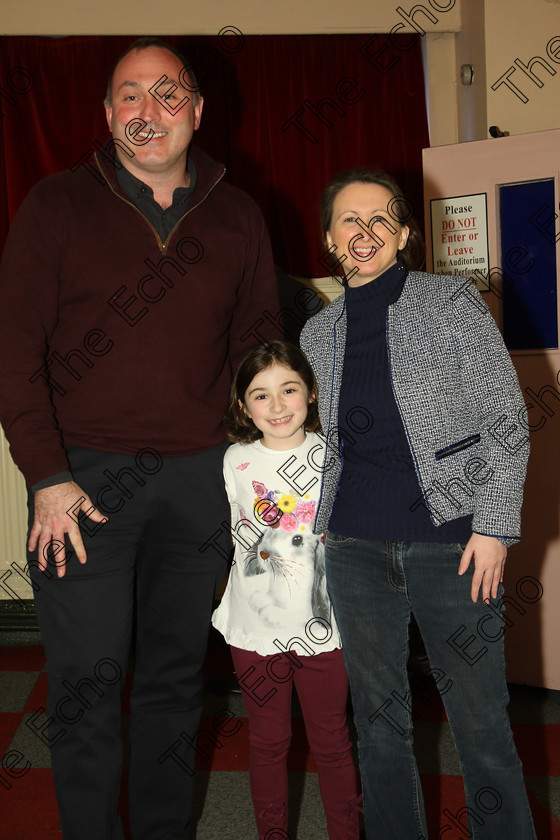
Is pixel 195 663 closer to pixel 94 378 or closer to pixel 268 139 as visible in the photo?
pixel 94 378

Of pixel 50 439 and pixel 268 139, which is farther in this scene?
pixel 268 139

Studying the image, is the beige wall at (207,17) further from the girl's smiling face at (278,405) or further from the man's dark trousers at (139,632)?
the man's dark trousers at (139,632)

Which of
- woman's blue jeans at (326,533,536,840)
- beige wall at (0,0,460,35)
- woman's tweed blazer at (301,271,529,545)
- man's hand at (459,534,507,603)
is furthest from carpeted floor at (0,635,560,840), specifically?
beige wall at (0,0,460,35)

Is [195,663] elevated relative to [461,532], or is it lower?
lower

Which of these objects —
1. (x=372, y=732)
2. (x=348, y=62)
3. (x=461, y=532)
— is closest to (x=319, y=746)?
(x=372, y=732)

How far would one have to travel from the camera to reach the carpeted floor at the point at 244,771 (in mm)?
1819

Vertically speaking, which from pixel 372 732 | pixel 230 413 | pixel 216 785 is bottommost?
pixel 216 785

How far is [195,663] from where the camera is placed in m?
1.61

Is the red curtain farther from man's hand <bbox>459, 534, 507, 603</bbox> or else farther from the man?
man's hand <bbox>459, 534, 507, 603</bbox>

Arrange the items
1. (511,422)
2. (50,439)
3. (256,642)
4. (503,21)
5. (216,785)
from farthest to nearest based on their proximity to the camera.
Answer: (503,21) → (216,785) → (256,642) → (50,439) → (511,422)

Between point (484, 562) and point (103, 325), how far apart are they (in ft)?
2.77

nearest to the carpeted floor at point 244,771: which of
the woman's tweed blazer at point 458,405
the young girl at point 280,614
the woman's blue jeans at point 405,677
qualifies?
the young girl at point 280,614

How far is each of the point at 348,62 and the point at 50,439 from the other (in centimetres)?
238

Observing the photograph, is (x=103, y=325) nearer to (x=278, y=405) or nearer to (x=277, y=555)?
(x=278, y=405)
